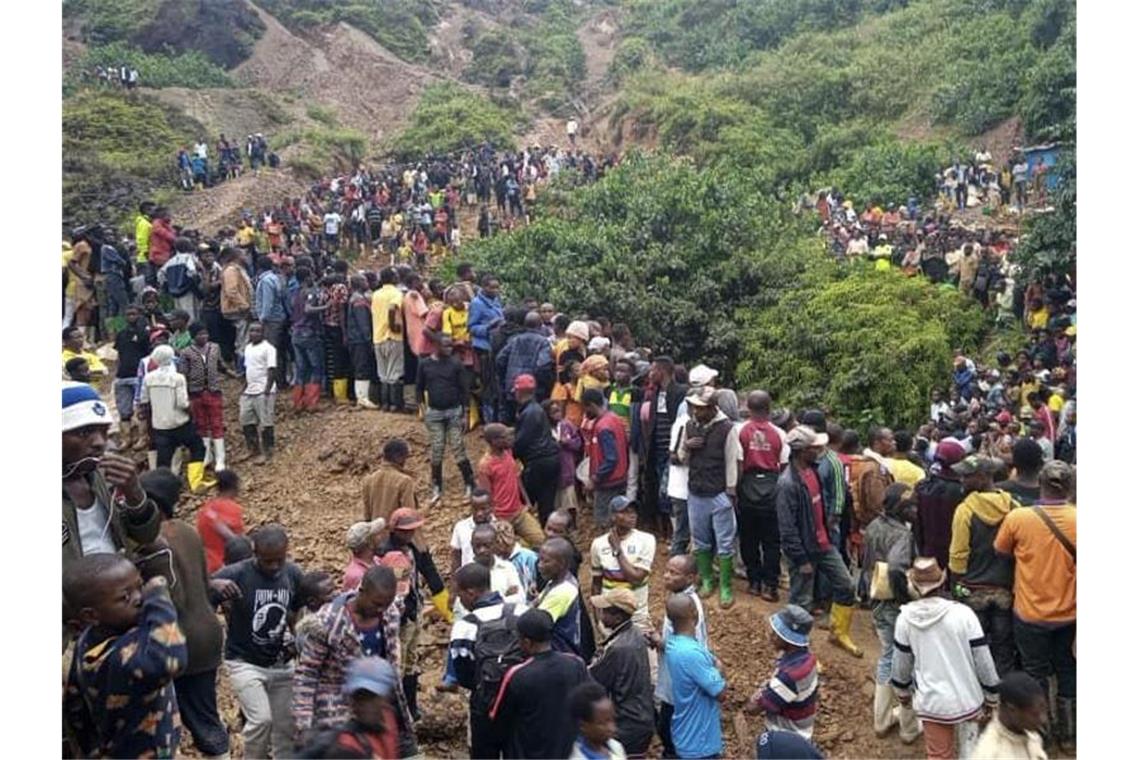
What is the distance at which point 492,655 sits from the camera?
16.2ft

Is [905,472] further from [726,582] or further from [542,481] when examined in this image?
[542,481]

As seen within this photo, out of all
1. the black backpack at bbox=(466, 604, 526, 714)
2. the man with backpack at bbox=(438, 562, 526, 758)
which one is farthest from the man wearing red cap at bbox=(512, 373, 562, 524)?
the black backpack at bbox=(466, 604, 526, 714)

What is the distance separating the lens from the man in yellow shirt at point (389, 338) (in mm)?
10352

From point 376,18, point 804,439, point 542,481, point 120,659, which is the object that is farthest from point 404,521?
point 376,18

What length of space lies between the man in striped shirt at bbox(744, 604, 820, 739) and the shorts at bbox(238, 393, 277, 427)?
6.56 metres

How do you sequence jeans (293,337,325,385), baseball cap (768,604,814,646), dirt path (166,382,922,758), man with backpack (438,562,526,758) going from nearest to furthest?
man with backpack (438,562,526,758) → baseball cap (768,604,814,646) → dirt path (166,382,922,758) → jeans (293,337,325,385)

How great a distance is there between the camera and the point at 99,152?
2953 centimetres

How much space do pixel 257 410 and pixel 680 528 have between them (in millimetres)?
4653

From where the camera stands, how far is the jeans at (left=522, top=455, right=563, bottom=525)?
802 centimetres

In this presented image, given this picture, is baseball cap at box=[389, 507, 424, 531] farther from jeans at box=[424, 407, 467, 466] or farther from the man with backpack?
jeans at box=[424, 407, 467, 466]

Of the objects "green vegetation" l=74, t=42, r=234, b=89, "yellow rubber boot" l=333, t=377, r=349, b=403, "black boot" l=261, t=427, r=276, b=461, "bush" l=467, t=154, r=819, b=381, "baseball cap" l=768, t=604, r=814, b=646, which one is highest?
"green vegetation" l=74, t=42, r=234, b=89

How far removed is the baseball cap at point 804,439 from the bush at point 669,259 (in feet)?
28.1

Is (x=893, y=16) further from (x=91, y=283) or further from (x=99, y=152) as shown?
(x=91, y=283)

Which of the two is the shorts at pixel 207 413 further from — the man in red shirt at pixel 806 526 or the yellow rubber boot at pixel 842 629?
the yellow rubber boot at pixel 842 629
